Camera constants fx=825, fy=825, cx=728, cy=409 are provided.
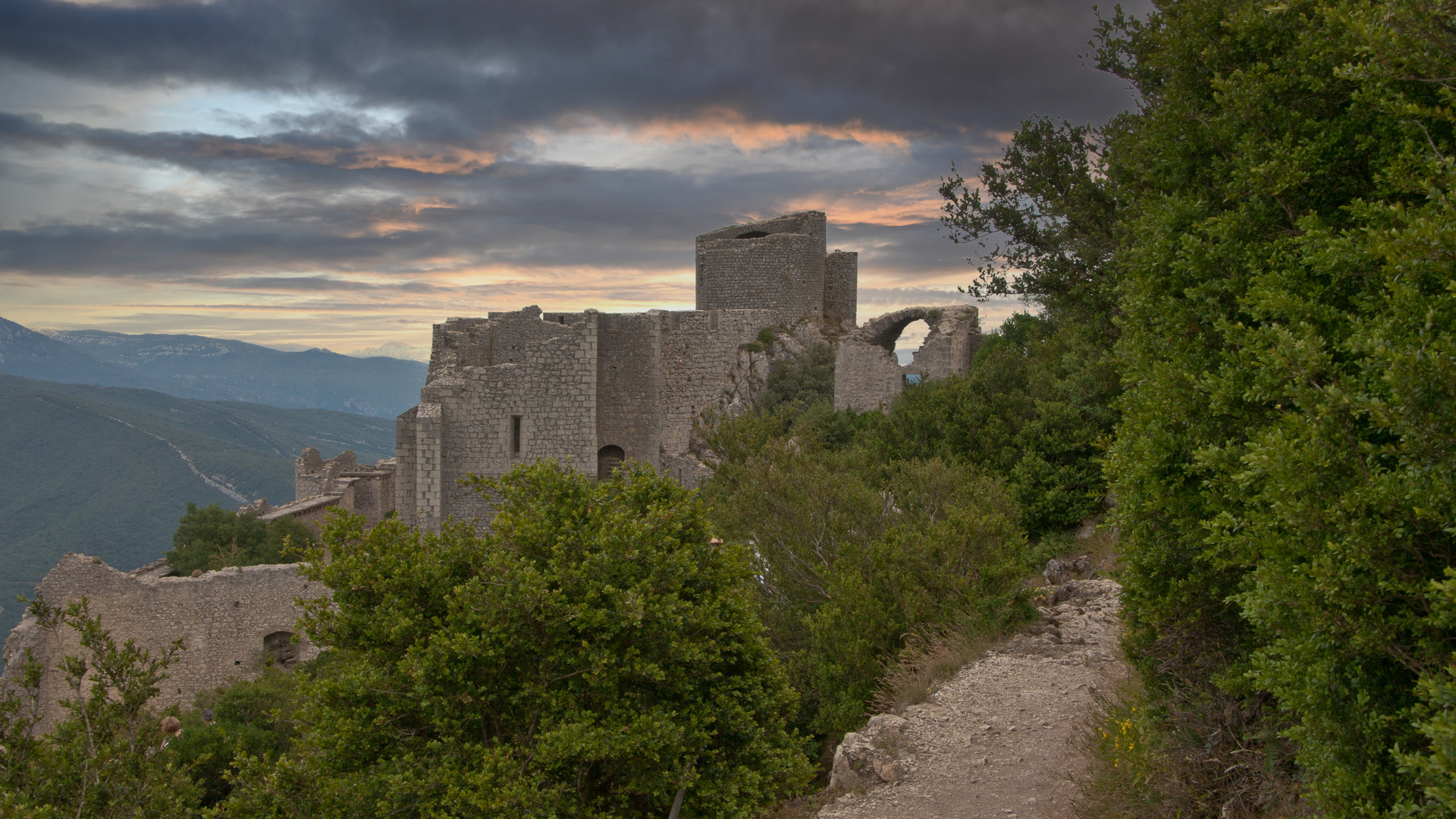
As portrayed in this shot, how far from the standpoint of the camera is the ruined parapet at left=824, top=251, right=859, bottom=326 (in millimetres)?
27625

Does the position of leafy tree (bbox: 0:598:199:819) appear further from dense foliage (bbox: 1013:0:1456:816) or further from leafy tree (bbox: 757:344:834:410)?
leafy tree (bbox: 757:344:834:410)

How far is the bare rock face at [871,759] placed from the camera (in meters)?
7.37

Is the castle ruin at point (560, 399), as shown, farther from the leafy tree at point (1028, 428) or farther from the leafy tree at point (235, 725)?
the leafy tree at point (1028, 428)

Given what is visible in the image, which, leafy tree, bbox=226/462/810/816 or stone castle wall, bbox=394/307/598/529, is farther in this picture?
stone castle wall, bbox=394/307/598/529

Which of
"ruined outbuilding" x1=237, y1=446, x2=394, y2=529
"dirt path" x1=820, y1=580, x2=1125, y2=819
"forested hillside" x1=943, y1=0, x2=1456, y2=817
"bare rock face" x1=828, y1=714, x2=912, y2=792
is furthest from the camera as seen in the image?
"ruined outbuilding" x1=237, y1=446, x2=394, y2=529

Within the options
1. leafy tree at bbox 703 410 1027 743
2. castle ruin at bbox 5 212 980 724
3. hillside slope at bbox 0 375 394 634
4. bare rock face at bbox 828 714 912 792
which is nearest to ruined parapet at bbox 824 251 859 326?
castle ruin at bbox 5 212 980 724

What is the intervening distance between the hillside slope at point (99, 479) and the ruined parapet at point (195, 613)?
214 ft

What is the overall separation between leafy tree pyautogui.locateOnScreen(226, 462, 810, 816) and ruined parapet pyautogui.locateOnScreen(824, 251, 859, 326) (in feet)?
70.5

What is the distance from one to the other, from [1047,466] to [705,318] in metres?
10.6

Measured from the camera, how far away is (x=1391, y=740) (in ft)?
11.5

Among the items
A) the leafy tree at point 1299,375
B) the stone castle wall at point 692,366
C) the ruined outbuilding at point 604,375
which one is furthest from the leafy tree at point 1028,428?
the leafy tree at point 1299,375

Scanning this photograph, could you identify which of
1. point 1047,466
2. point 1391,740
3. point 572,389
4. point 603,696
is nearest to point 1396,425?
point 1391,740

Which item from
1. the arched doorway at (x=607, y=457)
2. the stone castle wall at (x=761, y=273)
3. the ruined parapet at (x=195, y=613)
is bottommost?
the ruined parapet at (x=195, y=613)

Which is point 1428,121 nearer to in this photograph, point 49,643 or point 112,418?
point 49,643
